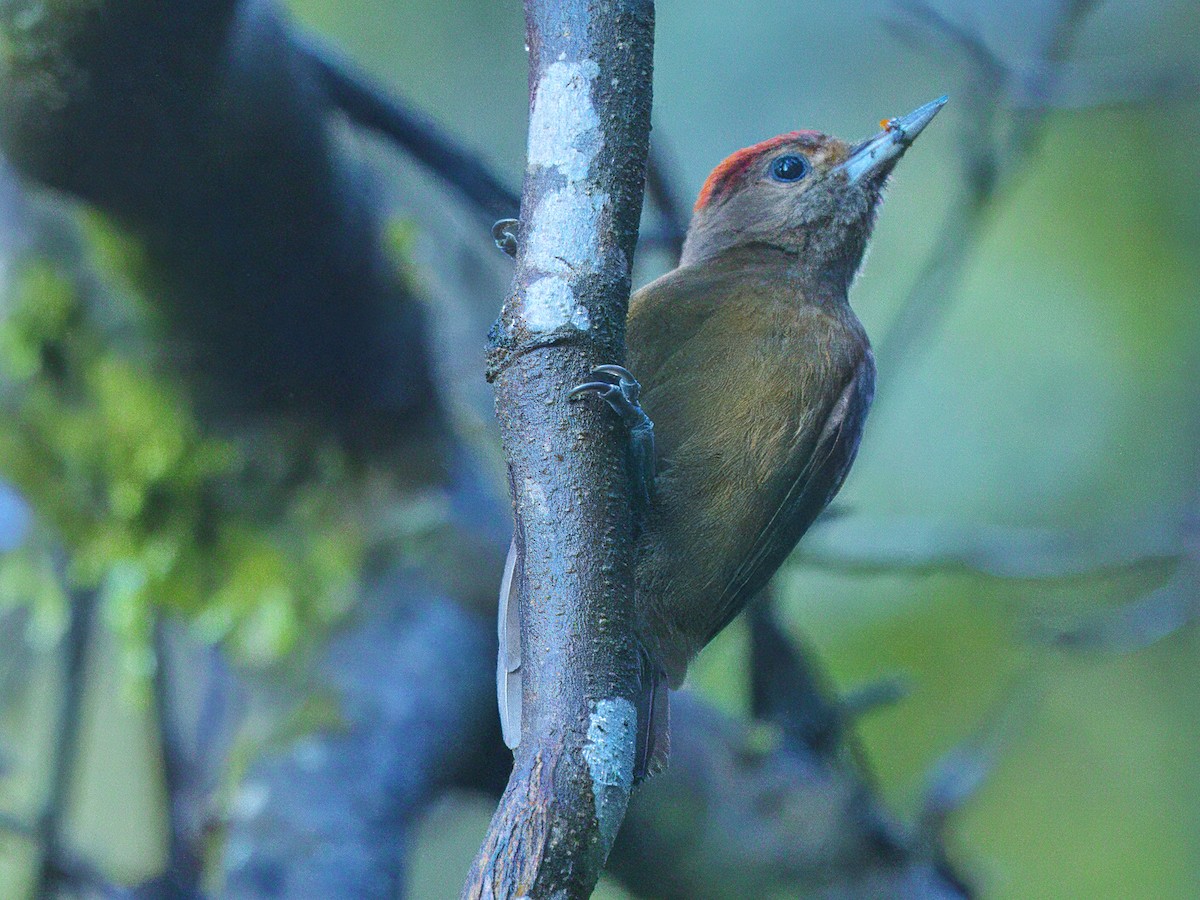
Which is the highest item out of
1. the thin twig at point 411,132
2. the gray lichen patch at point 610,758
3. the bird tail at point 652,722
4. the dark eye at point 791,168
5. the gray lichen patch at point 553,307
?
the thin twig at point 411,132

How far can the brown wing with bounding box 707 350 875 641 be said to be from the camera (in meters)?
1.54

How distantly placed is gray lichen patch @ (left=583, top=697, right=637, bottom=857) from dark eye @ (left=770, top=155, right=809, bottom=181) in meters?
1.13

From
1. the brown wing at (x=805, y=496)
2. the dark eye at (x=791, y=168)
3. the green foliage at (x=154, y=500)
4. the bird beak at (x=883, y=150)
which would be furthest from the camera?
the green foliage at (x=154, y=500)

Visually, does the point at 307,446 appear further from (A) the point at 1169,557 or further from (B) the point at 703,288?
(A) the point at 1169,557

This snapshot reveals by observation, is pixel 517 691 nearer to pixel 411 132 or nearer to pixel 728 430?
pixel 728 430

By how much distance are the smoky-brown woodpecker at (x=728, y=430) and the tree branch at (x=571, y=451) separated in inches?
12.6

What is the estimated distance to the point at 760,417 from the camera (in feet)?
4.99

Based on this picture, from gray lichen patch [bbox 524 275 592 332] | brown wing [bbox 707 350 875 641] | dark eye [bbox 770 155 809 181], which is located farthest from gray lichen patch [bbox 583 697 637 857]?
dark eye [bbox 770 155 809 181]

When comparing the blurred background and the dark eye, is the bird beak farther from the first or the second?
the blurred background

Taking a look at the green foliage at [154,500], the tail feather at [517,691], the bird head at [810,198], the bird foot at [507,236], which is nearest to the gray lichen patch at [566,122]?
the bird foot at [507,236]

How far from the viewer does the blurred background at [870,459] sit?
6.90 ft

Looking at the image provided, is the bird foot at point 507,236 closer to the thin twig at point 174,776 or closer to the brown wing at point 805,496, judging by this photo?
the brown wing at point 805,496

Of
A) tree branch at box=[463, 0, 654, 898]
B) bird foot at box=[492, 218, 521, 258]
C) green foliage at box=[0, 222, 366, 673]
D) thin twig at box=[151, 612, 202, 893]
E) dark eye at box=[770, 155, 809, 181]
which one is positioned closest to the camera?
tree branch at box=[463, 0, 654, 898]

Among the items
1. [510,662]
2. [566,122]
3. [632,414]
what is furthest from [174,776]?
[566,122]
